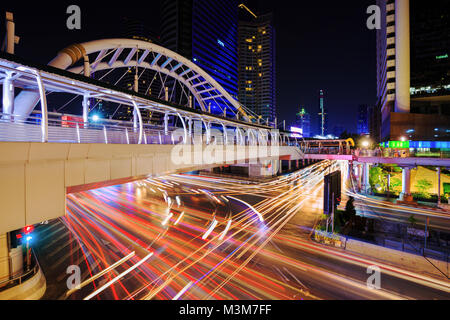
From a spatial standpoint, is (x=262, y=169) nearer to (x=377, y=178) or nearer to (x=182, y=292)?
(x=377, y=178)

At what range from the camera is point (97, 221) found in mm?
16000

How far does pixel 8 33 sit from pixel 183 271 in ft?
37.4

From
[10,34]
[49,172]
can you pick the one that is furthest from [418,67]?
[49,172]

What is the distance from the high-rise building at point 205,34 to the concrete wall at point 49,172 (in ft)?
271

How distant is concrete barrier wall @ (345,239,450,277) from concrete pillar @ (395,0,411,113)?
5233 centimetres

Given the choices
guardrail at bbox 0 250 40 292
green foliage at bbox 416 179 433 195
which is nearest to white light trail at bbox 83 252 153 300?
guardrail at bbox 0 250 40 292

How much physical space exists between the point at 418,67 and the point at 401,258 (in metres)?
59.4

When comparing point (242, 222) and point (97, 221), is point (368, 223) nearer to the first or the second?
point (242, 222)

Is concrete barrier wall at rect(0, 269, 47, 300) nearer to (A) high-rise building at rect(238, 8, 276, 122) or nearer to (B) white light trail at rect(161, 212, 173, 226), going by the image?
(B) white light trail at rect(161, 212, 173, 226)

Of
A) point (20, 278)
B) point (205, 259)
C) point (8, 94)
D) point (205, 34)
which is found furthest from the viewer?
point (205, 34)

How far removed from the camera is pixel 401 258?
1089 centimetres

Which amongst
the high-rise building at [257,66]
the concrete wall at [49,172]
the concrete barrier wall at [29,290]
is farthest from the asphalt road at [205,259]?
the high-rise building at [257,66]

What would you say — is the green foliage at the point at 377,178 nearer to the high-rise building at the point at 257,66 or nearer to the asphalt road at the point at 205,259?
the asphalt road at the point at 205,259

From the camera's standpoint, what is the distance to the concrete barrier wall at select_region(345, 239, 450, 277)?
32.4ft
